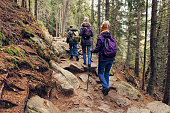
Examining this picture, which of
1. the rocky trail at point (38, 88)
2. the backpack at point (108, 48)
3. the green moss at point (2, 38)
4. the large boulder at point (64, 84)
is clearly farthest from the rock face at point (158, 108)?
the green moss at point (2, 38)

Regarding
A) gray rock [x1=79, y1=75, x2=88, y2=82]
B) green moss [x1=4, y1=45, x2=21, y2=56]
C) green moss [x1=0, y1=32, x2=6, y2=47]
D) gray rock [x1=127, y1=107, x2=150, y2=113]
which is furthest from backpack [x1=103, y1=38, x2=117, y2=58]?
green moss [x1=0, y1=32, x2=6, y2=47]

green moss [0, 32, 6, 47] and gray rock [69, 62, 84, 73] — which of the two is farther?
gray rock [69, 62, 84, 73]

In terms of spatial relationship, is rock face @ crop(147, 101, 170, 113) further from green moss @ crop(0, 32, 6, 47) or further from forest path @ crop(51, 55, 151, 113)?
green moss @ crop(0, 32, 6, 47)

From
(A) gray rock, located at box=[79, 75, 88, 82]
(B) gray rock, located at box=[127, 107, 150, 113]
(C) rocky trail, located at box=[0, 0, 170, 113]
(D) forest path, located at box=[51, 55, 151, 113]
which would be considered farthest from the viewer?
(A) gray rock, located at box=[79, 75, 88, 82]

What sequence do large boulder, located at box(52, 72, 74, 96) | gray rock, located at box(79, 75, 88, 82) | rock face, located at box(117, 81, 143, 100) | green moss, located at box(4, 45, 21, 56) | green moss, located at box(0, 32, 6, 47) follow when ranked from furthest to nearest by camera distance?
1. gray rock, located at box(79, 75, 88, 82)
2. rock face, located at box(117, 81, 143, 100)
3. large boulder, located at box(52, 72, 74, 96)
4. green moss, located at box(0, 32, 6, 47)
5. green moss, located at box(4, 45, 21, 56)

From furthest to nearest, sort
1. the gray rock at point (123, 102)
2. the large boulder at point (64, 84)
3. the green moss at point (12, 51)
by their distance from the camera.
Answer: the gray rock at point (123, 102), the large boulder at point (64, 84), the green moss at point (12, 51)

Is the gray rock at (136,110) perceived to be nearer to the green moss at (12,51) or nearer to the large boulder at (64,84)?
the large boulder at (64,84)

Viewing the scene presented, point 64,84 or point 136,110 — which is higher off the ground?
point 64,84

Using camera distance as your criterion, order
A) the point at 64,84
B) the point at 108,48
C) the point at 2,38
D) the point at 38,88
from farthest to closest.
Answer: the point at 64,84, the point at 108,48, the point at 2,38, the point at 38,88

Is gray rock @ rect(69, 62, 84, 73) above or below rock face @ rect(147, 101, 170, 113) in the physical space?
above

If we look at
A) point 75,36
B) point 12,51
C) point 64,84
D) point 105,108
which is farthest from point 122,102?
point 75,36

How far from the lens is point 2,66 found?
8.85 feet

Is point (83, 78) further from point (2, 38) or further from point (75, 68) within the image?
point (2, 38)

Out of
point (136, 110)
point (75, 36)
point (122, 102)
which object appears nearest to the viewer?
point (136, 110)
